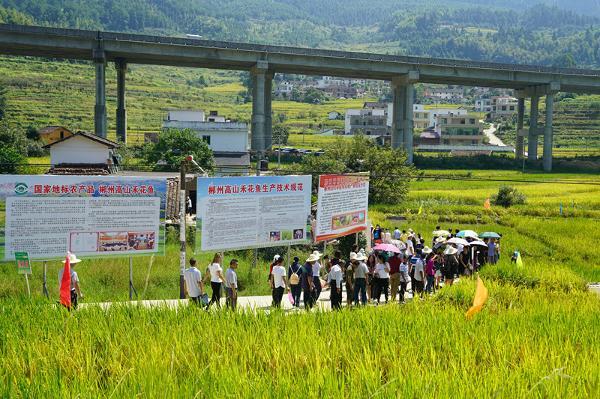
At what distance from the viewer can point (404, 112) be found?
72.7m

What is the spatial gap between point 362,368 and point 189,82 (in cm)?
19446

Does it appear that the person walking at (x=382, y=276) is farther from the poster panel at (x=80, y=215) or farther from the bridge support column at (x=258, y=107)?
the bridge support column at (x=258, y=107)

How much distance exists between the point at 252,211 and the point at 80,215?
387 cm

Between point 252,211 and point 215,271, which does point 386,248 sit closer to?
point 252,211

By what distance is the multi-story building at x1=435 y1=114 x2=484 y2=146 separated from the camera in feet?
376

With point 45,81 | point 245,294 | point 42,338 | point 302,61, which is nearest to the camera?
point 42,338

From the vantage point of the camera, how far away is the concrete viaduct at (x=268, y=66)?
198ft

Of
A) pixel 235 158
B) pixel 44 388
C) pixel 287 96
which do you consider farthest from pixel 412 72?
pixel 287 96

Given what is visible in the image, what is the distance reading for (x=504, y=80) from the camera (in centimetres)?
7525

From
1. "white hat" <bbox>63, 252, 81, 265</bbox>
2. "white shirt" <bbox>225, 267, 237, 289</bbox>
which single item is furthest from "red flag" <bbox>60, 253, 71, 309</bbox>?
"white shirt" <bbox>225, 267, 237, 289</bbox>

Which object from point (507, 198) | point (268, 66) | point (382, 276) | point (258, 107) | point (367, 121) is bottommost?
point (507, 198)

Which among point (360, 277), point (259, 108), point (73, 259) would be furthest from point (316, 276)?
point (259, 108)

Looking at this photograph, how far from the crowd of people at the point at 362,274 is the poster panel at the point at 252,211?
2.03 ft

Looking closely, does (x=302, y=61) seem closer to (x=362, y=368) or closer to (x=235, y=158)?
(x=235, y=158)
